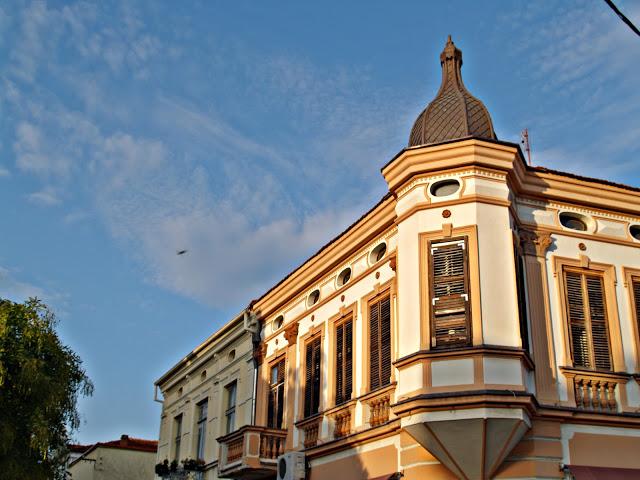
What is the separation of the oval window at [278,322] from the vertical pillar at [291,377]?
98 centimetres

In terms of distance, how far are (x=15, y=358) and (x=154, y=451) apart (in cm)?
2385

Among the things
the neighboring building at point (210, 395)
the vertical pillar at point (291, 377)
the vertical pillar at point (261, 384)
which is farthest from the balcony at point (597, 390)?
the neighboring building at point (210, 395)

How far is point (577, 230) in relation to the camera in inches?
672

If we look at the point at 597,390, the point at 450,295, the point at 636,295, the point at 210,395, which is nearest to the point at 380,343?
the point at 450,295

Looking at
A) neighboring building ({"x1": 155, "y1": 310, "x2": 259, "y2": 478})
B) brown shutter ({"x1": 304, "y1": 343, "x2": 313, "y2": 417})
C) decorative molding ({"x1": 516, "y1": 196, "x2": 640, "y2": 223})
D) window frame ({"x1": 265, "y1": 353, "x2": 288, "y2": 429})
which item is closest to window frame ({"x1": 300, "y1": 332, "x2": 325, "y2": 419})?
brown shutter ({"x1": 304, "y1": 343, "x2": 313, "y2": 417})

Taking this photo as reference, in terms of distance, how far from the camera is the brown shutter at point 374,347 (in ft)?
58.7

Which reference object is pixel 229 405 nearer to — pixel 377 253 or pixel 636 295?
pixel 377 253

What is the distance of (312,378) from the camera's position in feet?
67.4

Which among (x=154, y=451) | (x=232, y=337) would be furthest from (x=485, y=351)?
(x=154, y=451)

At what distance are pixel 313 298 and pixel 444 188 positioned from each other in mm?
6475

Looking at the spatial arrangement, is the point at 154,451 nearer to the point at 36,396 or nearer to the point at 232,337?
the point at 232,337

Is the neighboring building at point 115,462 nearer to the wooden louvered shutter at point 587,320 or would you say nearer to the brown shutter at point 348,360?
the brown shutter at point 348,360

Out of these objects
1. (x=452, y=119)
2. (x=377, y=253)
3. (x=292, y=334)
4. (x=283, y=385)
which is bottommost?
(x=283, y=385)

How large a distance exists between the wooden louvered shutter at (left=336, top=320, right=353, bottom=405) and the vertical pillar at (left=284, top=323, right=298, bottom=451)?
221 centimetres
